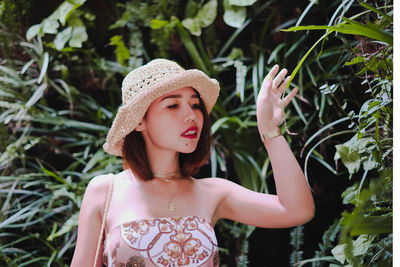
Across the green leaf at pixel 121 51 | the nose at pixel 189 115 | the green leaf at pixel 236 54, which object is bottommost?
the nose at pixel 189 115

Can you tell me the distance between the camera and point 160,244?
1639 mm

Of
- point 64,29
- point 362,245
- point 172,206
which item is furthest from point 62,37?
point 362,245

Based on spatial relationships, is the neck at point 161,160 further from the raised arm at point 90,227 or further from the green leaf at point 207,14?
the green leaf at point 207,14

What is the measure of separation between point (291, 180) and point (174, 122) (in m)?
0.48

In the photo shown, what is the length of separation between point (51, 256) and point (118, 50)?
1.35m

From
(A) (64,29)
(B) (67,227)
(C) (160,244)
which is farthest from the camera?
(A) (64,29)

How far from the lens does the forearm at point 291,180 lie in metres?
1.68

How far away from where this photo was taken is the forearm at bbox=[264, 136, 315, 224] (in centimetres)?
168

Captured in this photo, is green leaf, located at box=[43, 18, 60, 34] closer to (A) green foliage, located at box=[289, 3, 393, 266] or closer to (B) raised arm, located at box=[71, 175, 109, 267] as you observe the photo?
(B) raised arm, located at box=[71, 175, 109, 267]

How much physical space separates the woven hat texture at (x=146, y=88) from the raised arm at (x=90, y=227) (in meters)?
0.22

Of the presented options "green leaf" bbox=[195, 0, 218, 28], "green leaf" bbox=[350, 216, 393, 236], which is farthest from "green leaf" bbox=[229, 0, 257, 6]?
"green leaf" bbox=[350, 216, 393, 236]

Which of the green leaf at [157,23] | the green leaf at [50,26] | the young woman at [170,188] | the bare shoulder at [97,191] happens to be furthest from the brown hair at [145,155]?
the green leaf at [50,26]

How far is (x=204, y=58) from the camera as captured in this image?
115 inches

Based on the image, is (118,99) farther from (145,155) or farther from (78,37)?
(145,155)
